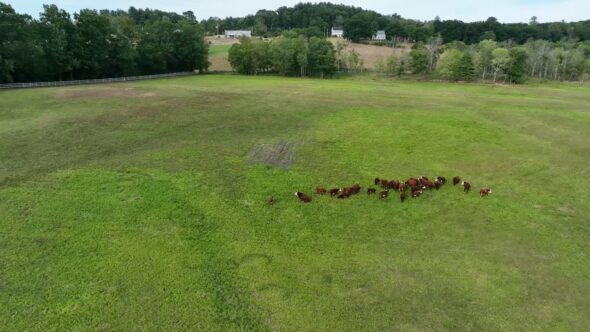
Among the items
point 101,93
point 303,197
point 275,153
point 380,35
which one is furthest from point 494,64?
point 380,35

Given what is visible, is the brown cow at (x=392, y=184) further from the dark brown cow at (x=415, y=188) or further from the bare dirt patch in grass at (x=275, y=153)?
the bare dirt patch in grass at (x=275, y=153)

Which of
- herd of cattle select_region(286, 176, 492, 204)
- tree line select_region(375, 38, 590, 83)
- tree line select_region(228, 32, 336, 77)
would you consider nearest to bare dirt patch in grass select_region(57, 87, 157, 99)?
herd of cattle select_region(286, 176, 492, 204)

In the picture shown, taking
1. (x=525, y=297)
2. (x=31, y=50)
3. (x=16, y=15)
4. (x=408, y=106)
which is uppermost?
(x=16, y=15)

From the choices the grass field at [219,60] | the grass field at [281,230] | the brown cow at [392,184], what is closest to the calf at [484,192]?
the grass field at [281,230]

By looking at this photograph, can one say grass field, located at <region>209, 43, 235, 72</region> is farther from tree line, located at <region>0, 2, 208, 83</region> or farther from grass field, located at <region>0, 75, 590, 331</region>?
grass field, located at <region>0, 75, 590, 331</region>

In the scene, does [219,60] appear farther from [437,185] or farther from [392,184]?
[437,185]

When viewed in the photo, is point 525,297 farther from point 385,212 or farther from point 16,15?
point 16,15

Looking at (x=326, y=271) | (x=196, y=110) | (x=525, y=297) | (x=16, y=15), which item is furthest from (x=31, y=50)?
(x=525, y=297)
